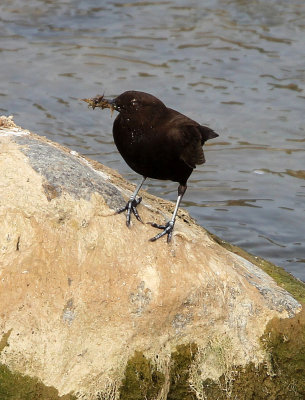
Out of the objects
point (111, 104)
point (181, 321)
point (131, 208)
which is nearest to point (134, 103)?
point (111, 104)

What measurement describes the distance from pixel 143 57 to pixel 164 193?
3.51 m

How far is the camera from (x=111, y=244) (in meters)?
4.66

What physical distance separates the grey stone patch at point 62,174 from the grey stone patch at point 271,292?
3.43ft

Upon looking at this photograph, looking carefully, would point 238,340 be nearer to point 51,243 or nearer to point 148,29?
point 51,243

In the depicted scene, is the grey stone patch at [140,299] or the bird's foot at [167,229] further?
the bird's foot at [167,229]

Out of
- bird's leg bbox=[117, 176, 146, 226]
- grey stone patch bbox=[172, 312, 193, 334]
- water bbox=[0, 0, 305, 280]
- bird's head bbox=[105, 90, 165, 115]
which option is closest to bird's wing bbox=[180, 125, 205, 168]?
bird's head bbox=[105, 90, 165, 115]

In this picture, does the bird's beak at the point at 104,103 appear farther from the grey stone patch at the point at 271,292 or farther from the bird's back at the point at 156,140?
the grey stone patch at the point at 271,292

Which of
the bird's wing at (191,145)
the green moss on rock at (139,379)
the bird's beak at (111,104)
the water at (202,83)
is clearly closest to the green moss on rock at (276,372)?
the green moss on rock at (139,379)

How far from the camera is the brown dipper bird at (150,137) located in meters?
5.03

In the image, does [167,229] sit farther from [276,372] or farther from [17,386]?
[17,386]

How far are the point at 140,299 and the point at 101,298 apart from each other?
0.25m

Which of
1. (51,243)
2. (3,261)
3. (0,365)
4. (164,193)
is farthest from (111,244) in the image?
(164,193)

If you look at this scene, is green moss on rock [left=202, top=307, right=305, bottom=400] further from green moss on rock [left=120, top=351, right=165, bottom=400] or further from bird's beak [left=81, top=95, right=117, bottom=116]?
bird's beak [left=81, top=95, right=117, bottom=116]

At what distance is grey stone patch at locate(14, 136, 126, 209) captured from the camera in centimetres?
462
